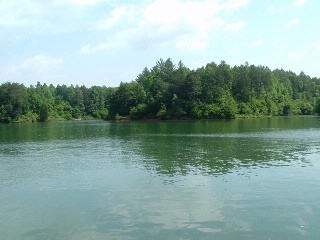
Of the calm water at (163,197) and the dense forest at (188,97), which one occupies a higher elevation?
the dense forest at (188,97)

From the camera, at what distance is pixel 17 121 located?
165000 mm

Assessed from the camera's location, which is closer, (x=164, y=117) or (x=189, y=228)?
(x=189, y=228)

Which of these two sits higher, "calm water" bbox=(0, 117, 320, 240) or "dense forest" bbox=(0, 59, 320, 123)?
"dense forest" bbox=(0, 59, 320, 123)

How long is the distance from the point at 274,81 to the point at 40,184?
18549 centimetres

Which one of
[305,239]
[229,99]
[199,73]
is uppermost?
[199,73]

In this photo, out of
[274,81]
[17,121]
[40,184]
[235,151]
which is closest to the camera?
[40,184]

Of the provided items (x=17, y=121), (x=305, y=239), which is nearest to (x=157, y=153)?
(x=305, y=239)

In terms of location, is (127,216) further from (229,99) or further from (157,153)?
(229,99)

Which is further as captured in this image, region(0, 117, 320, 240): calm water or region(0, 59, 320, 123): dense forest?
region(0, 59, 320, 123): dense forest

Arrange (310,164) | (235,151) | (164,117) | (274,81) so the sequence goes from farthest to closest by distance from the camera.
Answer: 1. (274,81)
2. (164,117)
3. (235,151)
4. (310,164)

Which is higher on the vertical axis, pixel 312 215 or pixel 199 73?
pixel 199 73

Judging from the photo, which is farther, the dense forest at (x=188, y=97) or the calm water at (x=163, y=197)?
the dense forest at (x=188, y=97)

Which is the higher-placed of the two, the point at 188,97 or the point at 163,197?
the point at 188,97

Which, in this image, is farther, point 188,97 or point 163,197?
point 188,97
